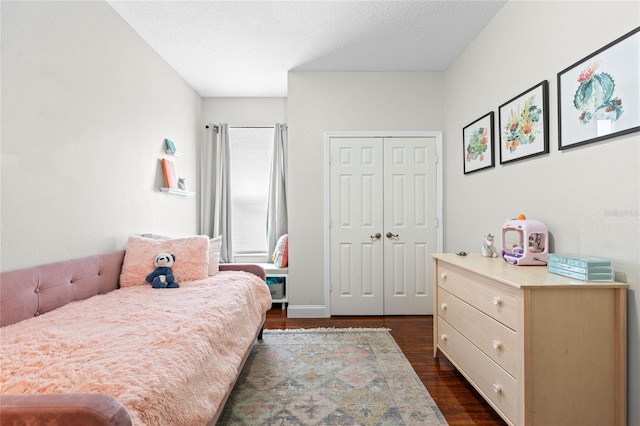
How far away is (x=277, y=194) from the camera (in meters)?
4.18

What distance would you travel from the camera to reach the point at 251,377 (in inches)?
85.0

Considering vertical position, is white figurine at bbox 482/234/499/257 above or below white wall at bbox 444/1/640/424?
below

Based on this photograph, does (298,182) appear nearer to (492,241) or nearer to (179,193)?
(179,193)

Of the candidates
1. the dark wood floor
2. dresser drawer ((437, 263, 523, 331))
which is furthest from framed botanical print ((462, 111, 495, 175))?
the dark wood floor

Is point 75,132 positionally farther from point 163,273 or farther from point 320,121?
point 320,121

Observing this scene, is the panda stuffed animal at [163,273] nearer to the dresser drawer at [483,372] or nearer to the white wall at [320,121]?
the white wall at [320,121]

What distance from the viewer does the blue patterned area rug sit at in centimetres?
175

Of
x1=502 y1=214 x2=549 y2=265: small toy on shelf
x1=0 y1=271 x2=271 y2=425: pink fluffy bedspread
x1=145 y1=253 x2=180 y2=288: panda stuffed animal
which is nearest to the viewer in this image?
x1=0 y1=271 x2=271 y2=425: pink fluffy bedspread

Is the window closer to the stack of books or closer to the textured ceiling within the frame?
the textured ceiling

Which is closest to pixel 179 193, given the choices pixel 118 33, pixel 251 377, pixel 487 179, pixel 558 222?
pixel 118 33

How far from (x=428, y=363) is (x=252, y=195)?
116 inches

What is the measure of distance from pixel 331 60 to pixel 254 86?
112 cm

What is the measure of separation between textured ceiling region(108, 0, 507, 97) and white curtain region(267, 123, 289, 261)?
34.0 inches

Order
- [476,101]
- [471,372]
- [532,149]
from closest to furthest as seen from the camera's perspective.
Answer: [471,372]
[532,149]
[476,101]
